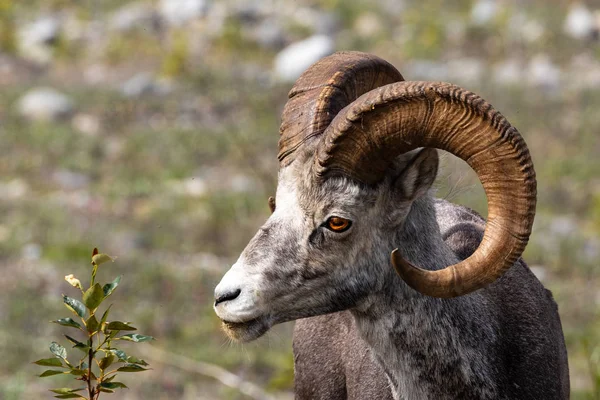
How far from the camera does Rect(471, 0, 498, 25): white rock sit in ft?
78.2

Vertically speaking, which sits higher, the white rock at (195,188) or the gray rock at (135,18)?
the gray rock at (135,18)

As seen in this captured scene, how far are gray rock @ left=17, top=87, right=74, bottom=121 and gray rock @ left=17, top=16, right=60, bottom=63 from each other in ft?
11.5

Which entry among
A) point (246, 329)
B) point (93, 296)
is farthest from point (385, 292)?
point (93, 296)

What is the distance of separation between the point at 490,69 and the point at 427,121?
58.6ft

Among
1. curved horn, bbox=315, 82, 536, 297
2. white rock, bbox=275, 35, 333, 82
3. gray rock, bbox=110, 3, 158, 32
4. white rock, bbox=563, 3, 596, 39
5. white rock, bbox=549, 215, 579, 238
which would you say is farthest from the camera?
gray rock, bbox=110, 3, 158, 32

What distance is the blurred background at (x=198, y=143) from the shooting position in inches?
435

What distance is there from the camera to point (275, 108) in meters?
18.8

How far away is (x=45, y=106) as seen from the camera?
19.4m

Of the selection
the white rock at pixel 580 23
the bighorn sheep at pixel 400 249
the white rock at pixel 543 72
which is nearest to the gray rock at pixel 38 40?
the white rock at pixel 543 72

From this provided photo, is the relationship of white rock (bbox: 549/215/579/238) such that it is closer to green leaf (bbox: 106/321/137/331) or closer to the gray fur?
the gray fur

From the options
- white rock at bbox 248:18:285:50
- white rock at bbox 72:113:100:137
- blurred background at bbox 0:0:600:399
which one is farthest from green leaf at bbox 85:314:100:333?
white rock at bbox 248:18:285:50

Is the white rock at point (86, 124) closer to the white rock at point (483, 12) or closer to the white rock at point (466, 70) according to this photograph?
the white rock at point (466, 70)

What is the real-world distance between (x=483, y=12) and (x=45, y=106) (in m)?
10.9

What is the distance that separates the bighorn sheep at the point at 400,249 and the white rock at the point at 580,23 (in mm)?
18819
